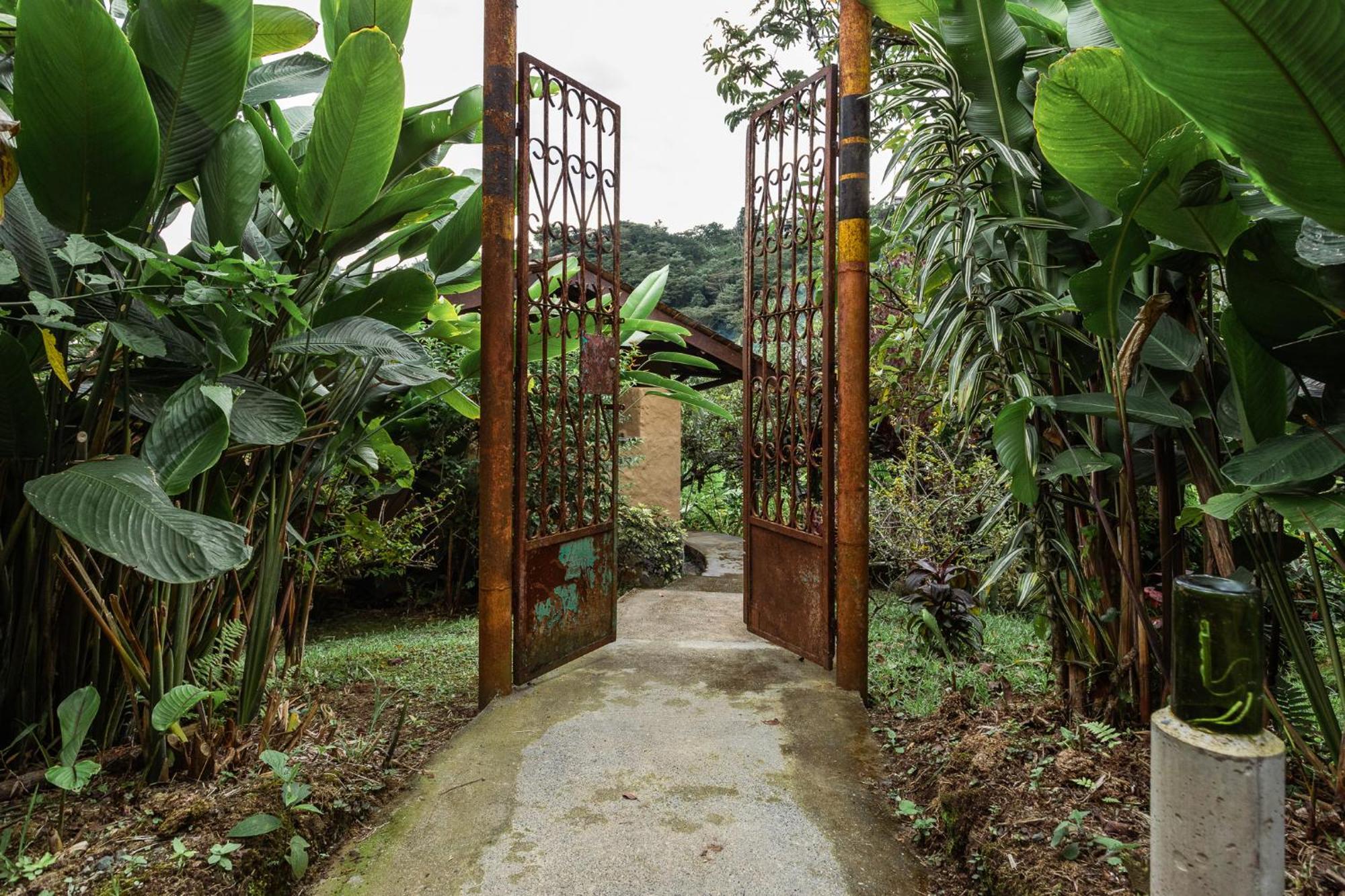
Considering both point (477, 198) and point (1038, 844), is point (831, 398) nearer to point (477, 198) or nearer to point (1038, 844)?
point (477, 198)

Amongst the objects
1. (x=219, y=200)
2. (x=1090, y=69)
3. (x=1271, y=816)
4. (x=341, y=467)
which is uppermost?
(x=1090, y=69)

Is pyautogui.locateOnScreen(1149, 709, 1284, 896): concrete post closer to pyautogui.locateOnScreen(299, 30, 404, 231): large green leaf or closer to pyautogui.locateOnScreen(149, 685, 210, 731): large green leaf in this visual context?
pyautogui.locateOnScreen(149, 685, 210, 731): large green leaf

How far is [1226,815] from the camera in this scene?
96 cm

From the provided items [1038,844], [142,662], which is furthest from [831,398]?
[142,662]

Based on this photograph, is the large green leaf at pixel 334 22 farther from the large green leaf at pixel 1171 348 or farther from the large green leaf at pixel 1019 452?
the large green leaf at pixel 1171 348

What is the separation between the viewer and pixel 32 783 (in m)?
1.84

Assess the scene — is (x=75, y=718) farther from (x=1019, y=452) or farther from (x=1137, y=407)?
(x=1137, y=407)

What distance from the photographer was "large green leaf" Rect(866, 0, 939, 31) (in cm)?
249

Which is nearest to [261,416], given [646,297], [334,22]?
[334,22]

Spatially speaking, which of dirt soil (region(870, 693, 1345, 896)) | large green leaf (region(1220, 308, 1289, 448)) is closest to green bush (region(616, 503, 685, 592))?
dirt soil (region(870, 693, 1345, 896))

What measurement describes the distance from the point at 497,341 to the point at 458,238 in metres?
0.46

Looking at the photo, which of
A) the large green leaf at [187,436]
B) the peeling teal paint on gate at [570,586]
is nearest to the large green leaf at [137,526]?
the large green leaf at [187,436]

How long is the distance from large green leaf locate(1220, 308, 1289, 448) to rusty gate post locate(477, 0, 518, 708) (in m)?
2.37

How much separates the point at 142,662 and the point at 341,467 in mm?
1086
